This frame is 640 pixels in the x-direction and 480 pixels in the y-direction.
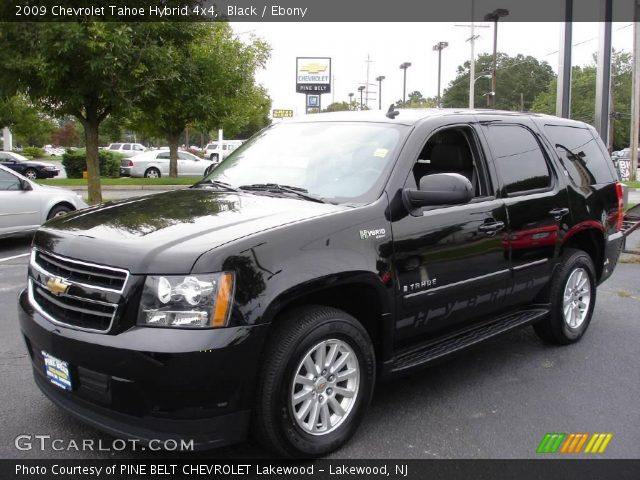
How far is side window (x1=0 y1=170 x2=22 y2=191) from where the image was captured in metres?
9.86

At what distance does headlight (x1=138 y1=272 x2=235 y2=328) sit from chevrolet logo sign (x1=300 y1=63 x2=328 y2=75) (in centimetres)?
2194

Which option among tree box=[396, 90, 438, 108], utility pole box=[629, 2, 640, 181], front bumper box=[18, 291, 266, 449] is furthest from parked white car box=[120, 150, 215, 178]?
front bumper box=[18, 291, 266, 449]

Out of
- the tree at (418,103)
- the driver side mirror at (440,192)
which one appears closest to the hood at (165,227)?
the driver side mirror at (440,192)

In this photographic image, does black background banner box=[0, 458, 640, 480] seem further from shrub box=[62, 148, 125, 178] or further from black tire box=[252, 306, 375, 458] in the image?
shrub box=[62, 148, 125, 178]

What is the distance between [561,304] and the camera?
16.4 feet

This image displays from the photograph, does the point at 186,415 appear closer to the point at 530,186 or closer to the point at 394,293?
the point at 394,293

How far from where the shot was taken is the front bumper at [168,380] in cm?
274

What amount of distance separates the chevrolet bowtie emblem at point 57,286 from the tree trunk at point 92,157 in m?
11.8

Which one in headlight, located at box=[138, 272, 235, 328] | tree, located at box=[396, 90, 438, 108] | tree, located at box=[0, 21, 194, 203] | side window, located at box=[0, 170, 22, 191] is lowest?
headlight, located at box=[138, 272, 235, 328]

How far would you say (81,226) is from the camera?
3350 millimetres

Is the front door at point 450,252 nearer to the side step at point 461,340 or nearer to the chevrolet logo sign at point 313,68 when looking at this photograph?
the side step at point 461,340

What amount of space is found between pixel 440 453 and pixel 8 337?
3820 millimetres

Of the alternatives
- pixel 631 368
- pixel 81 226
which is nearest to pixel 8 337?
pixel 81 226

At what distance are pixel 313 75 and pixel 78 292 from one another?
2174cm
